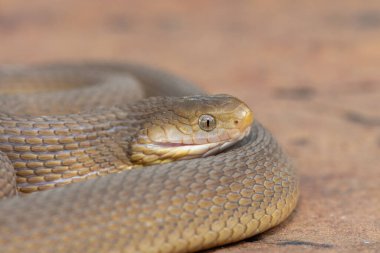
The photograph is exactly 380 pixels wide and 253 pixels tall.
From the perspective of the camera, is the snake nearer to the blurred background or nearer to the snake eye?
the snake eye

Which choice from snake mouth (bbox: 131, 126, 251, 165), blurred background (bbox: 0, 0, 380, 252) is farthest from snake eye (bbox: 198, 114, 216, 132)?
blurred background (bbox: 0, 0, 380, 252)

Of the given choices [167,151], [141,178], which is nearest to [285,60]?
[167,151]

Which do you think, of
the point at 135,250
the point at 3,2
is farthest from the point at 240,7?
the point at 135,250

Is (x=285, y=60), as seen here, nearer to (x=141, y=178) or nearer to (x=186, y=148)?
(x=186, y=148)

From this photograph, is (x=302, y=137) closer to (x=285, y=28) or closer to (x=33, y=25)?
(x=285, y=28)

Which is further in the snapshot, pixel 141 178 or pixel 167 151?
pixel 167 151

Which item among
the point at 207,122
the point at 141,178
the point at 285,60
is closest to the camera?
the point at 141,178
